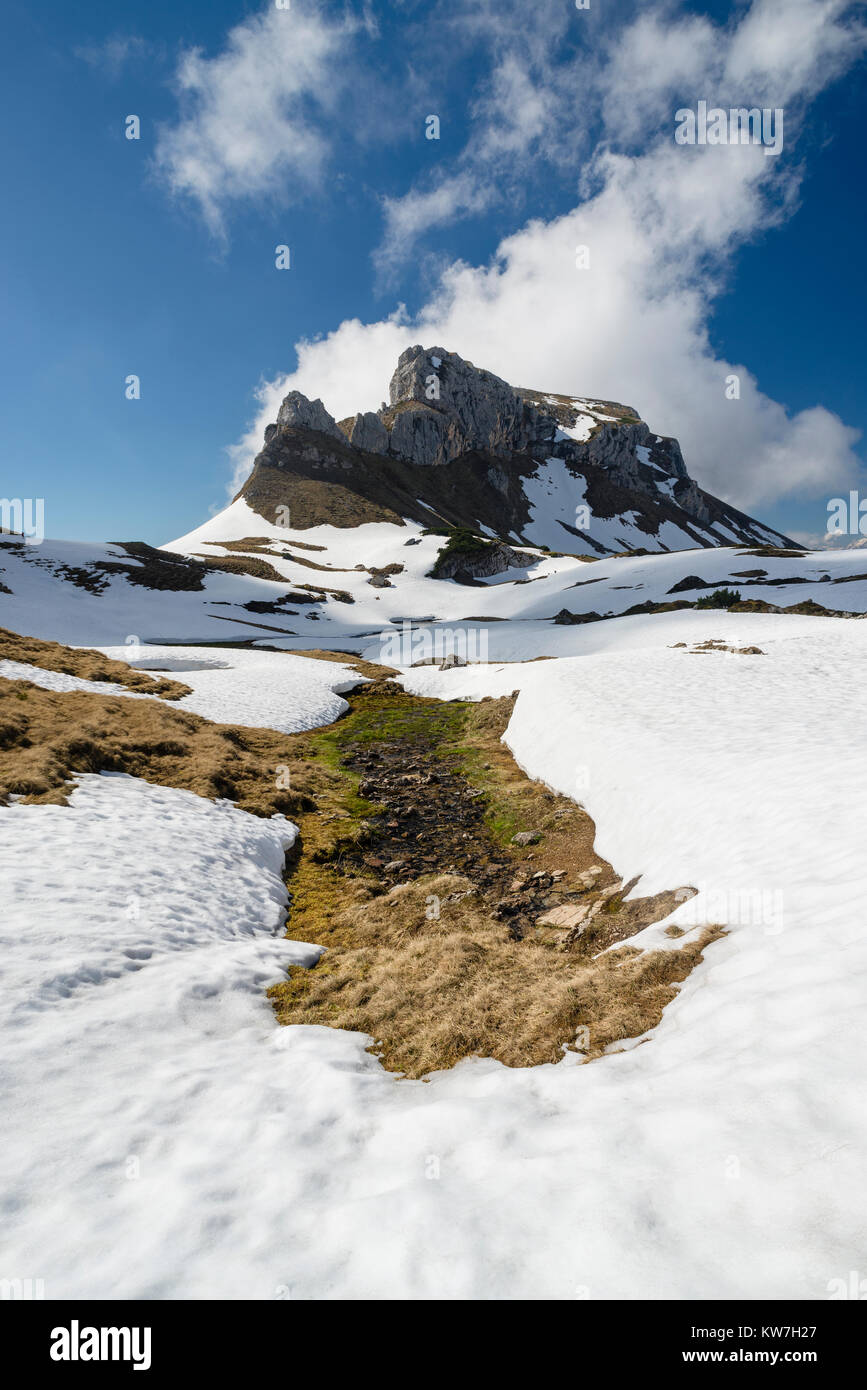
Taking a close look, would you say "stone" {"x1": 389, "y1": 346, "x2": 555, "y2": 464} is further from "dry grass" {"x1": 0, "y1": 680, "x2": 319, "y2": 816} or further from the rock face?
"dry grass" {"x1": 0, "y1": 680, "x2": 319, "y2": 816}

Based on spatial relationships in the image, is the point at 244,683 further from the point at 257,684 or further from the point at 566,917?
the point at 566,917

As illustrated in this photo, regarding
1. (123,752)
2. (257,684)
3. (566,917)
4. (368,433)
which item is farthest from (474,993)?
(368,433)

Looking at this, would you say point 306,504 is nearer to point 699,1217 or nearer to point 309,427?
point 309,427

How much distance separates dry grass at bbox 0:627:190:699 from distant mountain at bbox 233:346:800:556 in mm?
97684

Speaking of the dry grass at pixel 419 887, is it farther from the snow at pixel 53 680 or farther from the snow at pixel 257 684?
the snow at pixel 257 684

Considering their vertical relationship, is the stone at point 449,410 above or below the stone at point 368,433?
above

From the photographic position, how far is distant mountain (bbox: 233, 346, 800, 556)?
132000 mm

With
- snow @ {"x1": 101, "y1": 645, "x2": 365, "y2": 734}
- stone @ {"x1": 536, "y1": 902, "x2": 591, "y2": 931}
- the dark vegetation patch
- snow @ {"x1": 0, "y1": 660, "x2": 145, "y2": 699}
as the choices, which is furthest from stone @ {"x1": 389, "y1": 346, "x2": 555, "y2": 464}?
stone @ {"x1": 536, "y1": 902, "x2": 591, "y2": 931}

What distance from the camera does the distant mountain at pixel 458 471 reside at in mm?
132000

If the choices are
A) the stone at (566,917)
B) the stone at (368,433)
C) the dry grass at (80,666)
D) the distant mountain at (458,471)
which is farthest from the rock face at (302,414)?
the stone at (566,917)

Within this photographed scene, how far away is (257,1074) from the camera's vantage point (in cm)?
531

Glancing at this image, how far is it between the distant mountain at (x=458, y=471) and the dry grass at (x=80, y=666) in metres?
97.7

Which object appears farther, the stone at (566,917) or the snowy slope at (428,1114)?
the stone at (566,917)

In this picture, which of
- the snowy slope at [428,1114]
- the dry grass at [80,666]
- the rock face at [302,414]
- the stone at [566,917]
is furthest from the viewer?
the rock face at [302,414]
